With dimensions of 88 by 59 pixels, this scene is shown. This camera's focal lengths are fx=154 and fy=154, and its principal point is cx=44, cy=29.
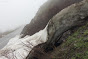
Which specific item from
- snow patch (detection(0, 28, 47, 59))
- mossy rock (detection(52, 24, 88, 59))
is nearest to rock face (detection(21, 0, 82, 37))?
snow patch (detection(0, 28, 47, 59))

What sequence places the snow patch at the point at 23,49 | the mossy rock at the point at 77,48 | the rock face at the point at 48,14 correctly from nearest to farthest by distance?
the mossy rock at the point at 77,48
the snow patch at the point at 23,49
the rock face at the point at 48,14

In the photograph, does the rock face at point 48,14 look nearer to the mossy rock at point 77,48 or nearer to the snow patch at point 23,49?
the snow patch at point 23,49

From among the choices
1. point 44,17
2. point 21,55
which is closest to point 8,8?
point 44,17

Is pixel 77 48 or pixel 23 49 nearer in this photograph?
pixel 77 48

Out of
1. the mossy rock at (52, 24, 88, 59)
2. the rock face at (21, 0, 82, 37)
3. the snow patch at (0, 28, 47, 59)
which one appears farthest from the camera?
the rock face at (21, 0, 82, 37)

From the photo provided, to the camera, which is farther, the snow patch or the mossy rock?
the snow patch

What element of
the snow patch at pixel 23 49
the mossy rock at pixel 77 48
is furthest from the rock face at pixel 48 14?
the mossy rock at pixel 77 48

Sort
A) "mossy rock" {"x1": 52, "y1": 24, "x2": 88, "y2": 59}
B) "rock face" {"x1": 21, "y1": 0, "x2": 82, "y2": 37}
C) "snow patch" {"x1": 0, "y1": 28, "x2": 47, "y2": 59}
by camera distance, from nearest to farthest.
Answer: "mossy rock" {"x1": 52, "y1": 24, "x2": 88, "y2": 59} < "snow patch" {"x1": 0, "y1": 28, "x2": 47, "y2": 59} < "rock face" {"x1": 21, "y1": 0, "x2": 82, "y2": 37}

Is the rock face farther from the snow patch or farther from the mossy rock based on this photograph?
the mossy rock

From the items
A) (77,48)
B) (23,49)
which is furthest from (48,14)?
(77,48)

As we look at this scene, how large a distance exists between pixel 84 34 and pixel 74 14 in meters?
2.01

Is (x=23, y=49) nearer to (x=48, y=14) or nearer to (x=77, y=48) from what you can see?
(x=77, y=48)

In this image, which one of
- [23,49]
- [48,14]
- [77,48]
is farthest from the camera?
[48,14]

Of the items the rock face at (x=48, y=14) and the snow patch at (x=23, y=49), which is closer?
the snow patch at (x=23, y=49)
